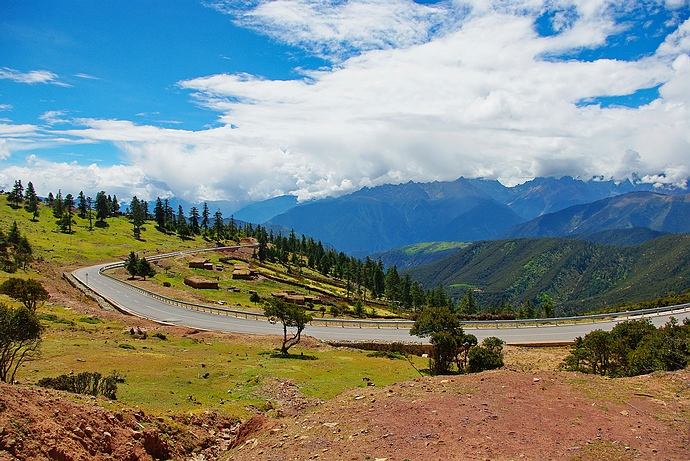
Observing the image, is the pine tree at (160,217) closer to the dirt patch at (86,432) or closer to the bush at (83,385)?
the bush at (83,385)

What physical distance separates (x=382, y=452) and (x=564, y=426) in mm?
6887

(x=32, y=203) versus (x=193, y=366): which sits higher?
(x=32, y=203)

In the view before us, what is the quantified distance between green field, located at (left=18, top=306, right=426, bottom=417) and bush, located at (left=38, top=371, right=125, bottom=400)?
0.95m

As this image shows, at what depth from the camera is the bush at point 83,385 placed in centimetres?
2155

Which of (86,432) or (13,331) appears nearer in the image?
(86,432)

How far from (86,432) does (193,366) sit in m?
20.2

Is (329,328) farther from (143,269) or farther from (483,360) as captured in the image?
(143,269)

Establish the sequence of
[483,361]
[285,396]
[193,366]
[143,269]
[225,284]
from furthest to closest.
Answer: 1. [225,284]
2. [143,269]
3. [483,361]
4. [193,366]
5. [285,396]

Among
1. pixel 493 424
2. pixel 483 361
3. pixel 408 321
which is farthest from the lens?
pixel 408 321

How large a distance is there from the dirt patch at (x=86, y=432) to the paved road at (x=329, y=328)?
39.1 meters

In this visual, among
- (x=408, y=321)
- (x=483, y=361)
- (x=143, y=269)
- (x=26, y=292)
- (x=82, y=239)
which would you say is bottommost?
(x=408, y=321)

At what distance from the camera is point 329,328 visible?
68188mm

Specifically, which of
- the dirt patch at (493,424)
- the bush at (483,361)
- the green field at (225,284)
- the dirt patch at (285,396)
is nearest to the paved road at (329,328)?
the green field at (225,284)

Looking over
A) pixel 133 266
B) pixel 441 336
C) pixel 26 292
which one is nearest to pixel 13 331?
pixel 26 292
